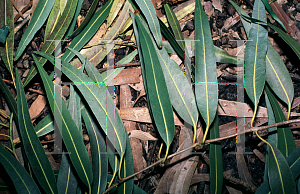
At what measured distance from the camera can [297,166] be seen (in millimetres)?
739

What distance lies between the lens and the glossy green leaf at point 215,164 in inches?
30.2

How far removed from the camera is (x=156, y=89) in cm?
69

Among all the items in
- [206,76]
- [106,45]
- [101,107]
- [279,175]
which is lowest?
[279,175]

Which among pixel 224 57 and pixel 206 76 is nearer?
pixel 206 76

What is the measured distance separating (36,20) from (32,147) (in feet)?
1.77

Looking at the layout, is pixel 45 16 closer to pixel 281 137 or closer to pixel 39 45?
pixel 39 45

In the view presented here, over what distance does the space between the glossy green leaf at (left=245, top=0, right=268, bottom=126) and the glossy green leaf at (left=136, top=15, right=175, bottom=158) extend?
1.12 ft

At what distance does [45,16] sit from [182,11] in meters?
0.61

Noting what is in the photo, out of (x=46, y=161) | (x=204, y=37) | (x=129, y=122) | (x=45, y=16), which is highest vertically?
(x=45, y=16)

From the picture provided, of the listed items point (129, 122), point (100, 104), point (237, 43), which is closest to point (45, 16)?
point (100, 104)

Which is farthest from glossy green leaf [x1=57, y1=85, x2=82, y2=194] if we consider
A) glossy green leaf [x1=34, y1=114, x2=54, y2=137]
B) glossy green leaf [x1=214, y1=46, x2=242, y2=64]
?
glossy green leaf [x1=214, y1=46, x2=242, y2=64]

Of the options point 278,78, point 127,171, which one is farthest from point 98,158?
point 278,78

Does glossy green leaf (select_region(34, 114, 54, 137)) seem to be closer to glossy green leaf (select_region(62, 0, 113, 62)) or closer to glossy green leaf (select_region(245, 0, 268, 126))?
glossy green leaf (select_region(62, 0, 113, 62))

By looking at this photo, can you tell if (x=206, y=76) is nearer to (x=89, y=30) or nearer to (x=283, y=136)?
(x=283, y=136)
